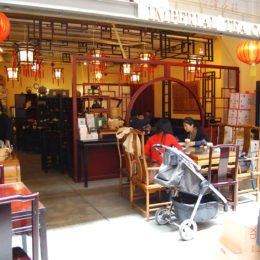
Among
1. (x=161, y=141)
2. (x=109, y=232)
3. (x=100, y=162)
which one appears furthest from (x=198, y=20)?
(x=100, y=162)

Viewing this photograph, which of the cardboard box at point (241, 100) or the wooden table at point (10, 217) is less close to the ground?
the cardboard box at point (241, 100)

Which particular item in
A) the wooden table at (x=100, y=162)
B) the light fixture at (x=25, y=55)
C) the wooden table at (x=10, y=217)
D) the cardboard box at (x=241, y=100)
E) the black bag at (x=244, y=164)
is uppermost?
the light fixture at (x=25, y=55)

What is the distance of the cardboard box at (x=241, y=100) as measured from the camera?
25.0ft

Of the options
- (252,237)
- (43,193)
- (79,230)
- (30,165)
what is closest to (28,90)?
(30,165)

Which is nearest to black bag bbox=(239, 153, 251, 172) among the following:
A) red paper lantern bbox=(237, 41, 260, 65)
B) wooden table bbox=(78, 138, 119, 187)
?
red paper lantern bbox=(237, 41, 260, 65)

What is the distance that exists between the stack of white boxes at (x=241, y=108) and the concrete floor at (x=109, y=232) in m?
3.41

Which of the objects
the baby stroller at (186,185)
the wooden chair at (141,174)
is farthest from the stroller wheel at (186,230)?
the wooden chair at (141,174)

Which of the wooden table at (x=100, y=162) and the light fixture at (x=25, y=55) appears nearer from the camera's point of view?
the light fixture at (x=25, y=55)

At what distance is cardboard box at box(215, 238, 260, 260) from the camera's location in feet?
7.41

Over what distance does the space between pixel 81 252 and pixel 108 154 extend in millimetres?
3382

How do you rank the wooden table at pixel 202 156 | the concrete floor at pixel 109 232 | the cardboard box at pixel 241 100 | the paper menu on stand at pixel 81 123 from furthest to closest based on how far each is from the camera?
1. the cardboard box at pixel 241 100
2. the paper menu on stand at pixel 81 123
3. the wooden table at pixel 202 156
4. the concrete floor at pixel 109 232

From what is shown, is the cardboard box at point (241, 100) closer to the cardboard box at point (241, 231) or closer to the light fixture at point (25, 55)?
the light fixture at point (25, 55)

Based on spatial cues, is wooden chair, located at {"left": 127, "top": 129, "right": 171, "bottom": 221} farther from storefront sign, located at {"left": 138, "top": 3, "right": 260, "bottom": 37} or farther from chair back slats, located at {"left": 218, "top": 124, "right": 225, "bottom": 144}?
chair back slats, located at {"left": 218, "top": 124, "right": 225, "bottom": 144}

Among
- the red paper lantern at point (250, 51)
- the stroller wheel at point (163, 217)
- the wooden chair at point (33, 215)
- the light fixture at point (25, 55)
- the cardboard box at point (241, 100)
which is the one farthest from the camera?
the cardboard box at point (241, 100)
